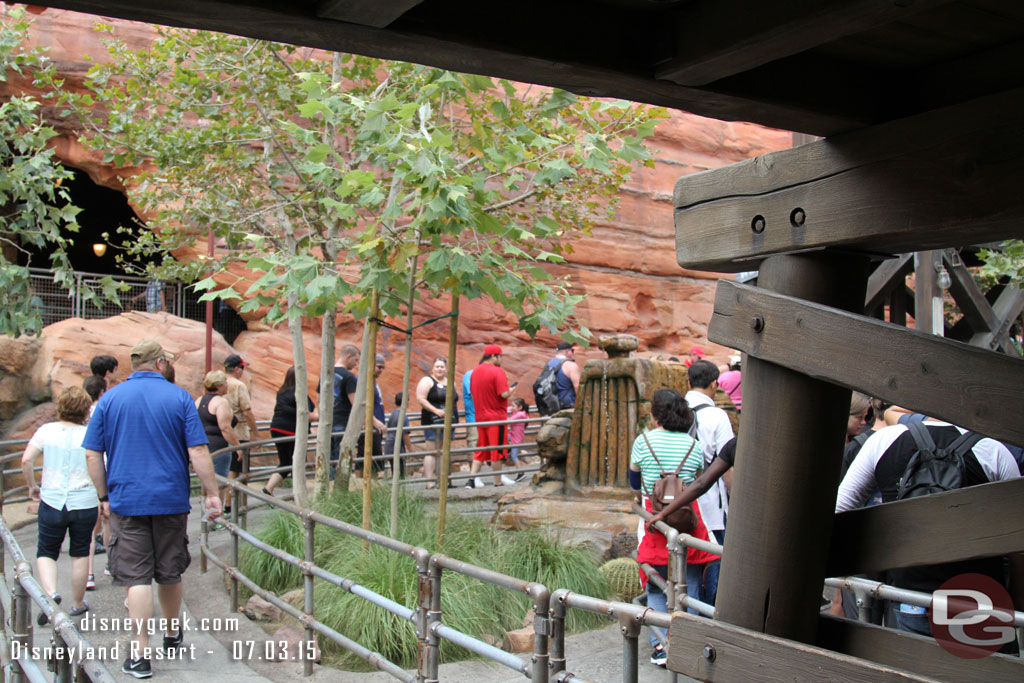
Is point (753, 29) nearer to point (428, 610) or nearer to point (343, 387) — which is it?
point (428, 610)

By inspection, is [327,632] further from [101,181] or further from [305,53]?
[101,181]

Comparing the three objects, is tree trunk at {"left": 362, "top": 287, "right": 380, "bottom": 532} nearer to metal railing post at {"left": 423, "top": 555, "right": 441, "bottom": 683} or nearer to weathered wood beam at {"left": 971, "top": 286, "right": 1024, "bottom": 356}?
metal railing post at {"left": 423, "top": 555, "right": 441, "bottom": 683}

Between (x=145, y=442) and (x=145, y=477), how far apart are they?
202 millimetres

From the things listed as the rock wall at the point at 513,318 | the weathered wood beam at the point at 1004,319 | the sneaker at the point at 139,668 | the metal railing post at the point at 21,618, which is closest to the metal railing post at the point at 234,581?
the sneaker at the point at 139,668

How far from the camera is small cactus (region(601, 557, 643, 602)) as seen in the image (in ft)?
21.4

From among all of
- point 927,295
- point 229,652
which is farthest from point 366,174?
point 927,295

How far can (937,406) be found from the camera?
81.3 inches

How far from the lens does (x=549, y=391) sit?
11336 millimetres

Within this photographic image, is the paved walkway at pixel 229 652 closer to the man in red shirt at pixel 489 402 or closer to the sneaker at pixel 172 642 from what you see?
the sneaker at pixel 172 642

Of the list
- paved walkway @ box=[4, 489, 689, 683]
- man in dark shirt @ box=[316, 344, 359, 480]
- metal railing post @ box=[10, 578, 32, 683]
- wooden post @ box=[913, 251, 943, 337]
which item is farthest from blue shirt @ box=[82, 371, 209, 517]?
wooden post @ box=[913, 251, 943, 337]

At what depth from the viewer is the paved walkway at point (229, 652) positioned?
17.0ft

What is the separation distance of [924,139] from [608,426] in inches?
265

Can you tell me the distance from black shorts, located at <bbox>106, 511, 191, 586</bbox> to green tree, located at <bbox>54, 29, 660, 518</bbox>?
4.90ft

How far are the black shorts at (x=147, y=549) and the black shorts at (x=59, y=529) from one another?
2.46 ft
